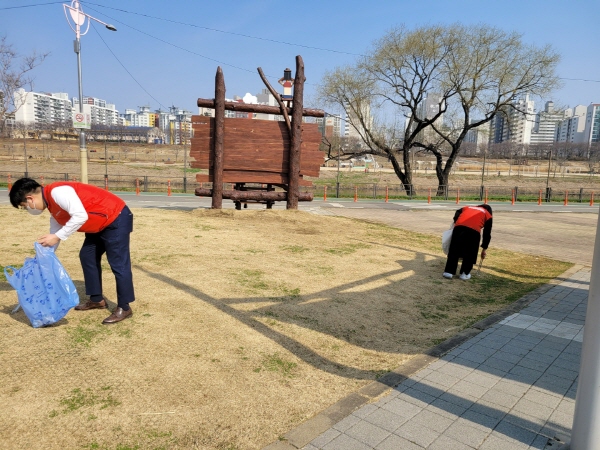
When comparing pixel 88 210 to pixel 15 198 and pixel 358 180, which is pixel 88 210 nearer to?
pixel 15 198

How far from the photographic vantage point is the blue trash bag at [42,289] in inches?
149

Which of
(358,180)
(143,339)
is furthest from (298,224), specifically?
(358,180)

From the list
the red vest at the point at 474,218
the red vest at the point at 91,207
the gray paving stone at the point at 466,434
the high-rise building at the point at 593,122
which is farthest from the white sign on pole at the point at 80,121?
the high-rise building at the point at 593,122

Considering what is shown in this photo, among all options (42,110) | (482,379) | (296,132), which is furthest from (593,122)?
(42,110)

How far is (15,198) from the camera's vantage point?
366cm

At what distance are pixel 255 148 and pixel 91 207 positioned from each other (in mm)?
8952

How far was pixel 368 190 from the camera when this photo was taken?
29672mm

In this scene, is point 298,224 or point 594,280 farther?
point 298,224

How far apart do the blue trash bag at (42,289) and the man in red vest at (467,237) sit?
17.9 ft

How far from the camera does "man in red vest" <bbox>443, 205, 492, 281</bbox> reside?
6.92 metres

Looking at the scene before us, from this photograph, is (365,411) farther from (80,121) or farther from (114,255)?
(80,121)

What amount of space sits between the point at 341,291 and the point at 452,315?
4.67 feet

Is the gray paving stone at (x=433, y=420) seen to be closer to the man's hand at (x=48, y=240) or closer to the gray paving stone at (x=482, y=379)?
the gray paving stone at (x=482, y=379)

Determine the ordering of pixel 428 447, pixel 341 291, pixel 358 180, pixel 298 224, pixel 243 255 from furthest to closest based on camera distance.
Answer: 1. pixel 358 180
2. pixel 298 224
3. pixel 243 255
4. pixel 341 291
5. pixel 428 447
